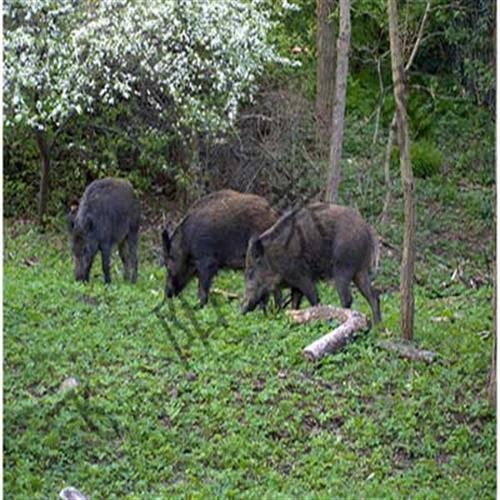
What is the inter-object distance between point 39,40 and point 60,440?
8806mm

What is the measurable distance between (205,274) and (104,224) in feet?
5.22

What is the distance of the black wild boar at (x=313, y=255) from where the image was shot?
487 inches

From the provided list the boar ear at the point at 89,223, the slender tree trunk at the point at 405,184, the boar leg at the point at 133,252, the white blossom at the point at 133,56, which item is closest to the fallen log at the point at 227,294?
the boar leg at the point at 133,252

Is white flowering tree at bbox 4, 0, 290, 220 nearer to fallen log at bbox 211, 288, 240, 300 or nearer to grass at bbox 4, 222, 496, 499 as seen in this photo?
fallen log at bbox 211, 288, 240, 300

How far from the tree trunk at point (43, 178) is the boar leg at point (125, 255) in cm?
303

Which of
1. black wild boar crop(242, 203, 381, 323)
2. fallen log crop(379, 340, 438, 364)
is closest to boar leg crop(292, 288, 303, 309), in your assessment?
black wild boar crop(242, 203, 381, 323)

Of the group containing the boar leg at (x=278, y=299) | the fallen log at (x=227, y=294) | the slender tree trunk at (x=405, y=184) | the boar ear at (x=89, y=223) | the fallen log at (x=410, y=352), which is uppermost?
the slender tree trunk at (x=405, y=184)

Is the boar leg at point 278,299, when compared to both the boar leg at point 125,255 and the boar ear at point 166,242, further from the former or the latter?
the boar leg at point 125,255

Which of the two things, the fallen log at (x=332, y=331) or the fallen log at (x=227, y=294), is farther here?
the fallen log at (x=227, y=294)

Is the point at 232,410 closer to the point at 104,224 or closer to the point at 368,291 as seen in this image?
the point at 368,291

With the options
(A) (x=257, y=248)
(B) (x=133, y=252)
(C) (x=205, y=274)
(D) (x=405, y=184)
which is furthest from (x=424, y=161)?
(D) (x=405, y=184)

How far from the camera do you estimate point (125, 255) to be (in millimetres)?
15633

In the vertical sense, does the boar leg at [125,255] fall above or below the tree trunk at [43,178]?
below

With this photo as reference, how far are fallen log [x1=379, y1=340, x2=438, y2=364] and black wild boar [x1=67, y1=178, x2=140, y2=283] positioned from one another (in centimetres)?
513
